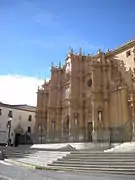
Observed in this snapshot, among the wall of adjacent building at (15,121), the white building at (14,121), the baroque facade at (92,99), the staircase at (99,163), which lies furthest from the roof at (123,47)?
the wall of adjacent building at (15,121)

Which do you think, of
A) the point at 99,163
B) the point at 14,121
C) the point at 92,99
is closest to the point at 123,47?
the point at 92,99

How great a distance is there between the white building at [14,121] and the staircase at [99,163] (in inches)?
1068

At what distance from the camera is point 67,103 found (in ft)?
119

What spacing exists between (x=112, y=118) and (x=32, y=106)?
28.4m

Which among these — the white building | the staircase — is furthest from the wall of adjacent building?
the staircase

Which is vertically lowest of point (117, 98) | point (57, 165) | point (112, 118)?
point (57, 165)

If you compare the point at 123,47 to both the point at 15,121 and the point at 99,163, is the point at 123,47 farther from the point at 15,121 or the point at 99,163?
the point at 15,121

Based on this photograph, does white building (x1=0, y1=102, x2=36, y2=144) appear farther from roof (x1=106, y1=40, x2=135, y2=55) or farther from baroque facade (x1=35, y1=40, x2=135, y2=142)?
roof (x1=106, y1=40, x2=135, y2=55)

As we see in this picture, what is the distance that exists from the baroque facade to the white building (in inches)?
259

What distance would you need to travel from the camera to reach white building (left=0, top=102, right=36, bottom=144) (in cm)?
4431

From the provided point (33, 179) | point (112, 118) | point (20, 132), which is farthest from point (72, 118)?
point (33, 179)

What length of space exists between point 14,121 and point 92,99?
2204cm

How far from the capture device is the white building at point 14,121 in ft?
145

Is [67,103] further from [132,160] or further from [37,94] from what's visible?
[132,160]
